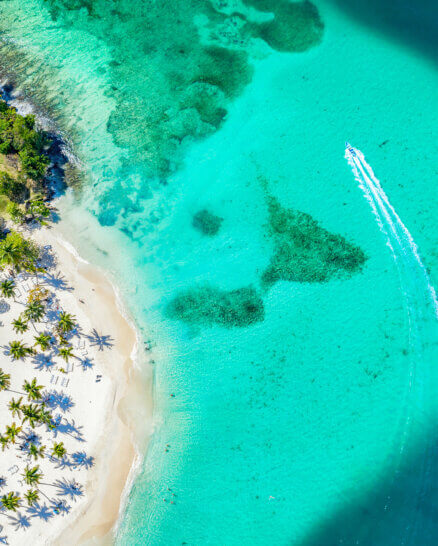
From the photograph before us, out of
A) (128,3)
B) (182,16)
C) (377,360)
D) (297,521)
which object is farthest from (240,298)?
(128,3)

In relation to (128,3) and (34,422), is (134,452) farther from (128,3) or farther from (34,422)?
(128,3)

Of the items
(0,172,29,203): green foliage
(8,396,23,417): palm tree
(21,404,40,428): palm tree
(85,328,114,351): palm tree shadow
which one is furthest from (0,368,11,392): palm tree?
(0,172,29,203): green foliage

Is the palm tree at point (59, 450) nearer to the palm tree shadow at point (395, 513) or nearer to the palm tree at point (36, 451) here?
the palm tree at point (36, 451)

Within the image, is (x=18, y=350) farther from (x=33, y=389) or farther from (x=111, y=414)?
(x=111, y=414)

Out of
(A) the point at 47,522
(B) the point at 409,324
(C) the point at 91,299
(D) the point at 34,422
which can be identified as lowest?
(A) the point at 47,522

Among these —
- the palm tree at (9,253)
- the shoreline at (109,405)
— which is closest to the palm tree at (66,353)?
the shoreline at (109,405)

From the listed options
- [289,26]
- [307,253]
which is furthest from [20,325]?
[289,26]
